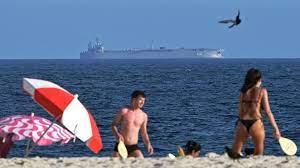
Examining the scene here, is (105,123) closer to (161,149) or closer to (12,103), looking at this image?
(161,149)

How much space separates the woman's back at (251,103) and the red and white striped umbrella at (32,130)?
268 cm

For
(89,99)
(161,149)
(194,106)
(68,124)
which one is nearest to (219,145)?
(161,149)

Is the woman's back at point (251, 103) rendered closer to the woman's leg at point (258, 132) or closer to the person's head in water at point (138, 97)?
the woman's leg at point (258, 132)

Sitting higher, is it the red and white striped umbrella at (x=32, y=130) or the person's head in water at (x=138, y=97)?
the person's head in water at (x=138, y=97)

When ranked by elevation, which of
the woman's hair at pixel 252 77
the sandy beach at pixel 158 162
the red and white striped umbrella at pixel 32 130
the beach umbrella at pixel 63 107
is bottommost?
the sandy beach at pixel 158 162

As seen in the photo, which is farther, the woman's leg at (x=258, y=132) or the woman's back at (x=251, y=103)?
the woman's leg at (x=258, y=132)

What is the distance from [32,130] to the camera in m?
13.6

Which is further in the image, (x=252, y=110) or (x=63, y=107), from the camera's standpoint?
(x=63, y=107)

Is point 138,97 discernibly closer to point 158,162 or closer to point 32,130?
point 158,162

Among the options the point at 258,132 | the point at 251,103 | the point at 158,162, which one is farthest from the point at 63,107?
the point at 258,132

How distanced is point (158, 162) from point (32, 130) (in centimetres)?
216

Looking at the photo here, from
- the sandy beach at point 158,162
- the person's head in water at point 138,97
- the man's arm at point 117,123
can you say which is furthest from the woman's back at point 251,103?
the man's arm at point 117,123

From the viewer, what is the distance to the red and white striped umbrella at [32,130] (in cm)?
1335

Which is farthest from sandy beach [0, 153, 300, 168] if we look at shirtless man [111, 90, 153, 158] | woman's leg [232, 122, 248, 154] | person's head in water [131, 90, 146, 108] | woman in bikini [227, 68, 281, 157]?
person's head in water [131, 90, 146, 108]
